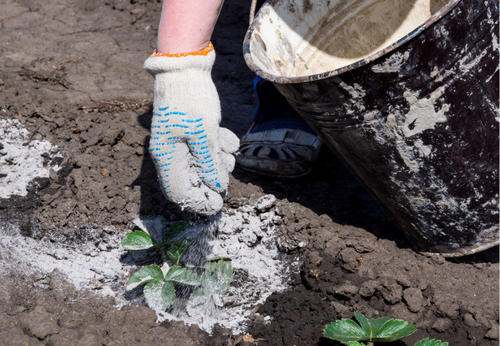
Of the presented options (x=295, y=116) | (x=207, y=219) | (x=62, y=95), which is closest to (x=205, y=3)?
(x=207, y=219)

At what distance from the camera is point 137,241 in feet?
8.06

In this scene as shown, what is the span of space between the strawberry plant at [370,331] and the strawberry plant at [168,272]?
18.5 inches

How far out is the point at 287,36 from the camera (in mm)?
2516

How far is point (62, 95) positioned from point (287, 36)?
42.2 inches

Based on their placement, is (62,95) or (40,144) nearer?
(40,144)

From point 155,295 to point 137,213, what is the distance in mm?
385

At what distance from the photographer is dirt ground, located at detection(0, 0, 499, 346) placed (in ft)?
7.56

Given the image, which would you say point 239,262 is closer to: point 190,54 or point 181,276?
point 181,276

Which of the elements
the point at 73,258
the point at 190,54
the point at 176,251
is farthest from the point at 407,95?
the point at 73,258

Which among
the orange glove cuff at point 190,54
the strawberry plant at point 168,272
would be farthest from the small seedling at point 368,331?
the orange glove cuff at point 190,54

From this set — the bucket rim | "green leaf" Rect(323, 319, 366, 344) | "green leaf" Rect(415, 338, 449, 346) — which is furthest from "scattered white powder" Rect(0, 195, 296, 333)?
the bucket rim

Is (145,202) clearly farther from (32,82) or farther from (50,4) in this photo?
(50,4)

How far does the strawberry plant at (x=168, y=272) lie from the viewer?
7.82ft

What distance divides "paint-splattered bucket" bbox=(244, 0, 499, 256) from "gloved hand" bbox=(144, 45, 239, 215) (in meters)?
0.17
